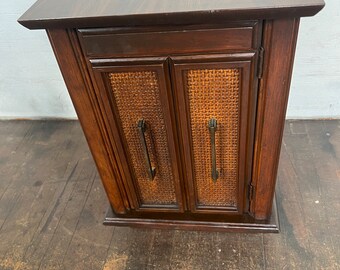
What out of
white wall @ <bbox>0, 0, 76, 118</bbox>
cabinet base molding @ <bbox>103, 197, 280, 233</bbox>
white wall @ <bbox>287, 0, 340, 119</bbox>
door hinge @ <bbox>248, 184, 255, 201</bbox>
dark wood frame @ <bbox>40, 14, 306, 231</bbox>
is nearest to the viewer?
dark wood frame @ <bbox>40, 14, 306, 231</bbox>

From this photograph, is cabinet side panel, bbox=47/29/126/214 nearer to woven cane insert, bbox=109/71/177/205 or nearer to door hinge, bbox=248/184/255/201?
woven cane insert, bbox=109/71/177/205

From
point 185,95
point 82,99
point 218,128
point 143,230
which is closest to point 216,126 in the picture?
point 218,128

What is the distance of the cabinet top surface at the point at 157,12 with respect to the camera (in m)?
0.68

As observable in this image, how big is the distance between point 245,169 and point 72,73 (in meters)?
0.60

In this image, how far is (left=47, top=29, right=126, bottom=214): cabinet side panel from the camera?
833 mm

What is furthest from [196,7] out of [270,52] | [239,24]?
[270,52]

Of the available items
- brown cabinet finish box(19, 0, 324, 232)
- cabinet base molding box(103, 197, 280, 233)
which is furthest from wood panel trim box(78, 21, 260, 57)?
cabinet base molding box(103, 197, 280, 233)

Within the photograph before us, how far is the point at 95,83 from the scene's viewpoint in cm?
90

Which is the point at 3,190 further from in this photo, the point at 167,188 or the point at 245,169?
the point at 245,169

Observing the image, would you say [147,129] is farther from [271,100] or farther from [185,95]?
[271,100]

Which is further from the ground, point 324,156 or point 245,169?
point 245,169

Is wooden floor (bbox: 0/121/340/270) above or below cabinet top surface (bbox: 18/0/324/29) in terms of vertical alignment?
below

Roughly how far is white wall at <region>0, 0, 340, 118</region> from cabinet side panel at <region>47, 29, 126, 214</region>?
2.56 ft

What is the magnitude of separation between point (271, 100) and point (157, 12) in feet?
1.23
